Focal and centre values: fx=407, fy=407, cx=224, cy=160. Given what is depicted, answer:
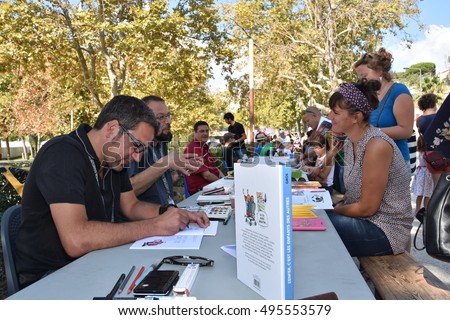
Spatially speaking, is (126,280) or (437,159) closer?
(126,280)

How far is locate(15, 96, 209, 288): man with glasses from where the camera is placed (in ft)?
6.15

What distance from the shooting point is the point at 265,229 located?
1.27 meters

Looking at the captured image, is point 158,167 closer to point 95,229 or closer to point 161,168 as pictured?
point 161,168

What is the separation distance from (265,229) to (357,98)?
5.81ft

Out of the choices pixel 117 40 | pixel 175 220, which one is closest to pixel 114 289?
pixel 175 220

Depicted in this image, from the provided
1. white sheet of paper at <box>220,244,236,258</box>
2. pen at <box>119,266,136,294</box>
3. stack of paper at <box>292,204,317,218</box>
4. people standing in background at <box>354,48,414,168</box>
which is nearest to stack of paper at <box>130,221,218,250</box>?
white sheet of paper at <box>220,244,236,258</box>

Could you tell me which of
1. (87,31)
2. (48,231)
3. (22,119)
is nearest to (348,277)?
(48,231)

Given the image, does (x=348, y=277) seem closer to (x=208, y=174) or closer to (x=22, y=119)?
(x=208, y=174)

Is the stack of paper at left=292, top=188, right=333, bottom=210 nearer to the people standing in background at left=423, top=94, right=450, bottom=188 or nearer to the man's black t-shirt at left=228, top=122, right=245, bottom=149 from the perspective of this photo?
the people standing in background at left=423, top=94, right=450, bottom=188

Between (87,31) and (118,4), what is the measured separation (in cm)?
134

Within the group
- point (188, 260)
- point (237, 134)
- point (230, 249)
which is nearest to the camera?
point (188, 260)

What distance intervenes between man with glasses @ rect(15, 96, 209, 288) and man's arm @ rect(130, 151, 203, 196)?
0.70m

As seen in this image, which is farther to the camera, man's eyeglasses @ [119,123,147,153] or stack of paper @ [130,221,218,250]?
man's eyeglasses @ [119,123,147,153]
